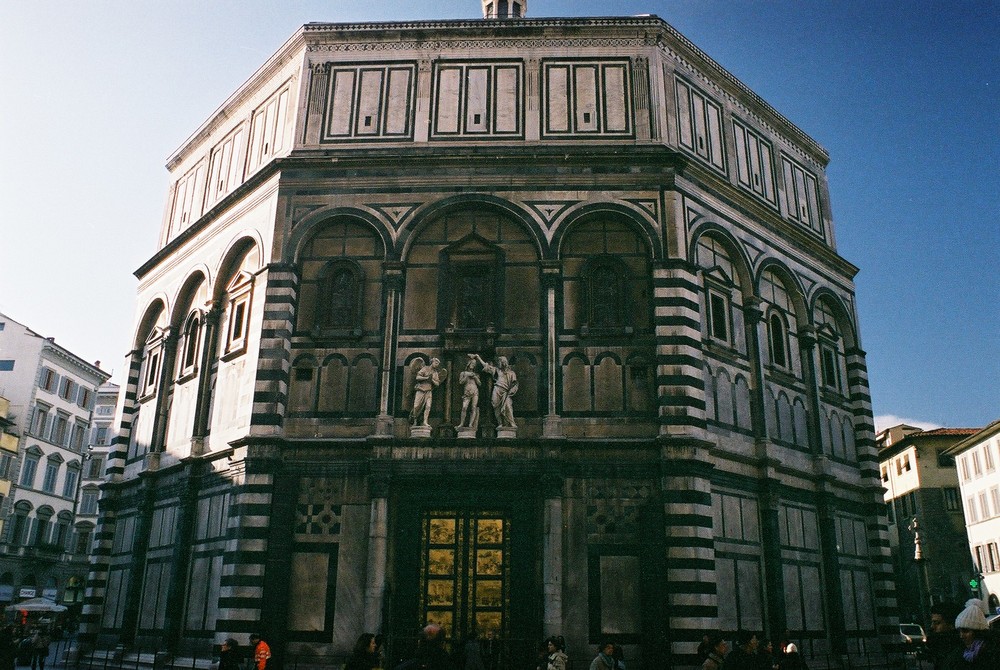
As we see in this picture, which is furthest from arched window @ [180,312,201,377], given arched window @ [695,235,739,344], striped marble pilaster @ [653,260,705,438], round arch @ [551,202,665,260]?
arched window @ [695,235,739,344]

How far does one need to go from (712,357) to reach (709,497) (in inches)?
147

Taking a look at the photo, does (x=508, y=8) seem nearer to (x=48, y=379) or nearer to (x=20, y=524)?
(x=48, y=379)

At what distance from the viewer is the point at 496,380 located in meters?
19.3

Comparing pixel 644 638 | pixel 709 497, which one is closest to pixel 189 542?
pixel 644 638

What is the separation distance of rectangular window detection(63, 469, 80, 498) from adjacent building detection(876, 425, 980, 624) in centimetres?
5007

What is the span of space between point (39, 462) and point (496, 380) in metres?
40.4

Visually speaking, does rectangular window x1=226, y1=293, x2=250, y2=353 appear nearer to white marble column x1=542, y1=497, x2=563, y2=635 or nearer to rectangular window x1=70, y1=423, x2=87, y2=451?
white marble column x1=542, y1=497, x2=563, y2=635

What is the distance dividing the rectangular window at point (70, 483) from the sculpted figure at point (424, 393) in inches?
1631

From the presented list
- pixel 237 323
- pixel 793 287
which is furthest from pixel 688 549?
pixel 237 323

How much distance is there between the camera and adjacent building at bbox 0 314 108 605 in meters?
46.5

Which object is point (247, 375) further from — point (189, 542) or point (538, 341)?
point (538, 341)

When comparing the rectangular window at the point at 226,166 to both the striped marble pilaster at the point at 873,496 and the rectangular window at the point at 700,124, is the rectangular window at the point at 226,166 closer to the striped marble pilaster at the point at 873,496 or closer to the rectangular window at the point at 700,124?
the rectangular window at the point at 700,124

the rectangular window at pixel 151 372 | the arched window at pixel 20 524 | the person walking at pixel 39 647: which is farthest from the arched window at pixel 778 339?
the arched window at pixel 20 524

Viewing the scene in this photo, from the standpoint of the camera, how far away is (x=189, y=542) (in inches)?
840
